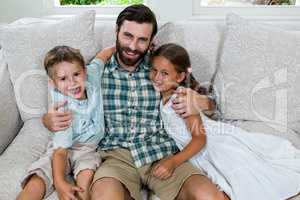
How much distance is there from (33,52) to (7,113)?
31 cm

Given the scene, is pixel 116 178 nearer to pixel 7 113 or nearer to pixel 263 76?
pixel 7 113

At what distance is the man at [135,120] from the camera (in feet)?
4.79

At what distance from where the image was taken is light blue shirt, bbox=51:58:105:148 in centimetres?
156

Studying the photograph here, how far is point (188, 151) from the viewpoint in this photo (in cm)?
151

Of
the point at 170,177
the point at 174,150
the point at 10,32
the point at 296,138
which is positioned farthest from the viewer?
the point at 10,32

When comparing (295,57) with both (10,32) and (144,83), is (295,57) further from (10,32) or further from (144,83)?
(10,32)

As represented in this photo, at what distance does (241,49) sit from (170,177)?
72 centimetres

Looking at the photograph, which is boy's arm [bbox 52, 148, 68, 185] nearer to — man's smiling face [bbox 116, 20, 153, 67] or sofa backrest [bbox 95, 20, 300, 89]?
man's smiling face [bbox 116, 20, 153, 67]

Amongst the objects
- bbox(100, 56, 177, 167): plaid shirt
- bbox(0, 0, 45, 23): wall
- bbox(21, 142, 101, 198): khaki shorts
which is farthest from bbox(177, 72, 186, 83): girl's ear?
bbox(0, 0, 45, 23): wall

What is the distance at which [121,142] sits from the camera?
1611mm

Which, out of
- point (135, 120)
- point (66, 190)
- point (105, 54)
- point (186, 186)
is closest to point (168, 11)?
point (105, 54)

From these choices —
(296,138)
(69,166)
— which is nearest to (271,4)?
(296,138)

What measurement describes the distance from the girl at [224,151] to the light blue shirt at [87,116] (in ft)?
0.84

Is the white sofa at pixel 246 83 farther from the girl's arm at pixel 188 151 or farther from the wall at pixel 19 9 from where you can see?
the wall at pixel 19 9
